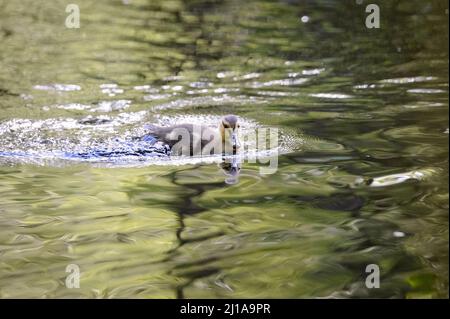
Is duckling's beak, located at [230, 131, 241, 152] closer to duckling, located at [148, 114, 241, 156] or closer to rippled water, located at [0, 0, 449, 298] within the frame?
duckling, located at [148, 114, 241, 156]

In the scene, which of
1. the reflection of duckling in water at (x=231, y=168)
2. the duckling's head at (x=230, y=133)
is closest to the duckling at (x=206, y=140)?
the duckling's head at (x=230, y=133)

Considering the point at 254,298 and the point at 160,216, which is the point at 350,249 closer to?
the point at 254,298

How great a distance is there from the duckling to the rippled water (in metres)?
Result: 0.23

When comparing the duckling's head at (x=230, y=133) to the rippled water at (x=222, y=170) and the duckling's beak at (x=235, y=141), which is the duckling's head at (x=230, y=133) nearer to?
the duckling's beak at (x=235, y=141)

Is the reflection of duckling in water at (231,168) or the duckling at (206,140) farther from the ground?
the duckling at (206,140)

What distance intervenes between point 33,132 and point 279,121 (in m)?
2.47

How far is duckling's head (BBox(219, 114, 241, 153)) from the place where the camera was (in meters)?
6.40

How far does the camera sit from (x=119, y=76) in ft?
29.7

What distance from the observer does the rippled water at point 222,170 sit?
4141mm

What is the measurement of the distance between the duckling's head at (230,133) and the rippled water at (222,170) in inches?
13.1

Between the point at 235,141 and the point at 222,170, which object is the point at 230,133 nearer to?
the point at 235,141

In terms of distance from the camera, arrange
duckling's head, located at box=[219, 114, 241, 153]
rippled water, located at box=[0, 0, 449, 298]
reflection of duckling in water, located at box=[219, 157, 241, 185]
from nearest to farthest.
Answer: rippled water, located at box=[0, 0, 449, 298], reflection of duckling in water, located at box=[219, 157, 241, 185], duckling's head, located at box=[219, 114, 241, 153]

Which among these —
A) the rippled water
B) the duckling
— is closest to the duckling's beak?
the duckling

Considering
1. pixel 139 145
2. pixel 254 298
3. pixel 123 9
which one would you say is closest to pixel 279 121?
pixel 139 145
